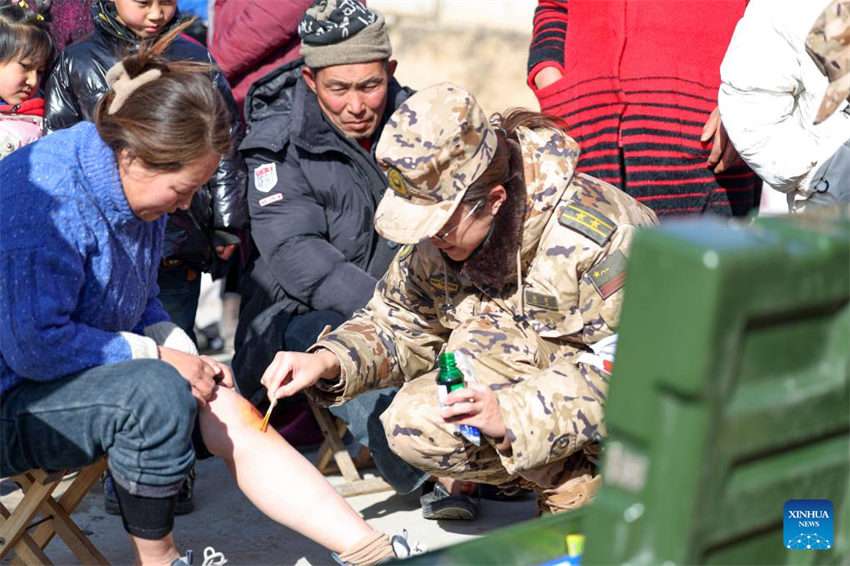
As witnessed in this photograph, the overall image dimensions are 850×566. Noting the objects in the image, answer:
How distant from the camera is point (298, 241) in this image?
4141 millimetres

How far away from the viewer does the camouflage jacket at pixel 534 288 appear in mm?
3082

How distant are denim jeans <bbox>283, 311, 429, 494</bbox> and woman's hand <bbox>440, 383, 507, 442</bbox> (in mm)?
899

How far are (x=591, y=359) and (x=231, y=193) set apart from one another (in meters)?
1.70

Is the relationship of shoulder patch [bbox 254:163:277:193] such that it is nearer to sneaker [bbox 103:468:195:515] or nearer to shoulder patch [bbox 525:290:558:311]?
sneaker [bbox 103:468:195:515]

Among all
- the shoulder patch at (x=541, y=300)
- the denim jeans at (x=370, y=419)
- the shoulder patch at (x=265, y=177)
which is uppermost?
the shoulder patch at (x=541, y=300)

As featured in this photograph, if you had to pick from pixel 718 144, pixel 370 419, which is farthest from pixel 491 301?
pixel 718 144

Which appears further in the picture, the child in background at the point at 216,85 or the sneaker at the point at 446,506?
the child in background at the point at 216,85

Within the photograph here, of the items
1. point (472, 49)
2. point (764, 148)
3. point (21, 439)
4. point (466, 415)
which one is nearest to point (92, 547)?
point (21, 439)

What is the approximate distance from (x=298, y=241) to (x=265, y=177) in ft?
0.97

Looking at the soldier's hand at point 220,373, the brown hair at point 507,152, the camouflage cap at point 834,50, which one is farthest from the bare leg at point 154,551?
the camouflage cap at point 834,50

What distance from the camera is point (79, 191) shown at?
2.95m

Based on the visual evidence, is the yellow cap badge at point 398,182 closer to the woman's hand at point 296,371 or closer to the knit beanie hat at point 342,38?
the woman's hand at point 296,371

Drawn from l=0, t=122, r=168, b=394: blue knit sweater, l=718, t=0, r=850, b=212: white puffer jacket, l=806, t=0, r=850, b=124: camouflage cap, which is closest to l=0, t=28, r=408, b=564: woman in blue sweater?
l=0, t=122, r=168, b=394: blue knit sweater

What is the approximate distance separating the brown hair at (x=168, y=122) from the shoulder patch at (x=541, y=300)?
96 centimetres
